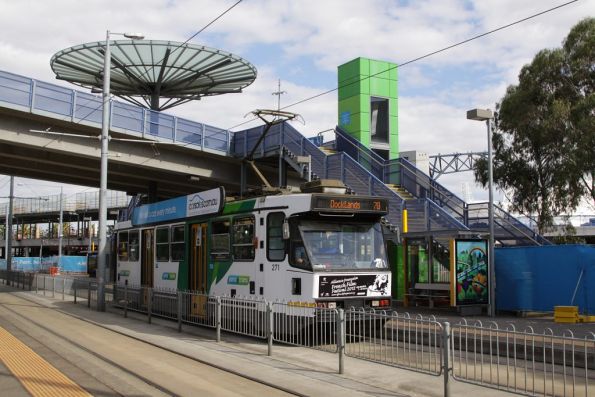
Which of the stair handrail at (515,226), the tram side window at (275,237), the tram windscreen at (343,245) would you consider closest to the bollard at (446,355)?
the tram windscreen at (343,245)

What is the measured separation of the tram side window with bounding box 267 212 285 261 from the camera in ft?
42.4

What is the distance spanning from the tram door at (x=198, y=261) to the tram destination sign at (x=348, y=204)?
4517 mm

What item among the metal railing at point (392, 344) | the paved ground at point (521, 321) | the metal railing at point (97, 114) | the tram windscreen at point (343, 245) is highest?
the metal railing at point (97, 114)

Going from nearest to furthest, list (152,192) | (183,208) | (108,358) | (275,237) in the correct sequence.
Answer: (108,358)
(275,237)
(183,208)
(152,192)

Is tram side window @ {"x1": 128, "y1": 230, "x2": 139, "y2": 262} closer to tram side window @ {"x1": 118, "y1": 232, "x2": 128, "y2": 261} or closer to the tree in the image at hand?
tram side window @ {"x1": 118, "y1": 232, "x2": 128, "y2": 261}

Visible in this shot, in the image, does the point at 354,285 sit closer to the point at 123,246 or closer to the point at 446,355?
the point at 446,355

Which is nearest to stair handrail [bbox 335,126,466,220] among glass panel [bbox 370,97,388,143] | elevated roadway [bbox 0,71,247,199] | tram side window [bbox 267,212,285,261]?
elevated roadway [bbox 0,71,247,199]

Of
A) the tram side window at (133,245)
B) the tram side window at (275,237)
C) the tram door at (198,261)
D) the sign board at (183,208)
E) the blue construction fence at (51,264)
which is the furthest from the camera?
the blue construction fence at (51,264)

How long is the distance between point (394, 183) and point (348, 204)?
1407cm

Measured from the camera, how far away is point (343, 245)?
42.3 feet

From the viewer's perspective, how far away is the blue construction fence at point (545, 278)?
16.5 metres

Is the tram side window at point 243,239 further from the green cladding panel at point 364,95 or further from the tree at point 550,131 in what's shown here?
the green cladding panel at point 364,95

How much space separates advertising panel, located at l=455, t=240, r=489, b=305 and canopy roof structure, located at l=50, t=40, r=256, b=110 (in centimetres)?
2252

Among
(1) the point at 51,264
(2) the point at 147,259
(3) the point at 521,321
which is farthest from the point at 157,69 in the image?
(1) the point at 51,264
